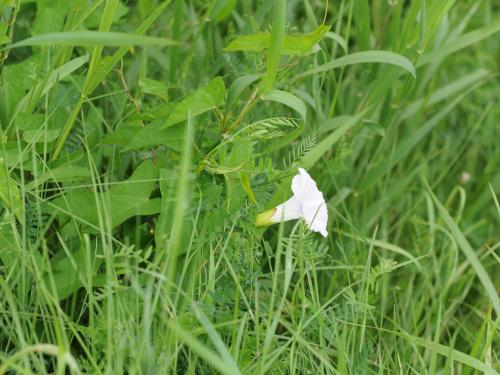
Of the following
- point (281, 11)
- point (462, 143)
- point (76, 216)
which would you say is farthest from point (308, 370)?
point (462, 143)

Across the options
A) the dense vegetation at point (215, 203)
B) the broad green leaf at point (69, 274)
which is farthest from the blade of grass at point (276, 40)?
the broad green leaf at point (69, 274)

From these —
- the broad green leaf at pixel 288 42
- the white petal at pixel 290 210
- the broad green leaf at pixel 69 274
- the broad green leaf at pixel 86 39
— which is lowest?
the broad green leaf at pixel 69 274

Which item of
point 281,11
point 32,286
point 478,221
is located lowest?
point 478,221

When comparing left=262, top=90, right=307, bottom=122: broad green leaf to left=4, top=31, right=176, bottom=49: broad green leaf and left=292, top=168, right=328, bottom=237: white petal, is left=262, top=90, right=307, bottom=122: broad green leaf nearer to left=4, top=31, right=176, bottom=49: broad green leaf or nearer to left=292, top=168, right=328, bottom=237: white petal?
left=292, top=168, right=328, bottom=237: white petal

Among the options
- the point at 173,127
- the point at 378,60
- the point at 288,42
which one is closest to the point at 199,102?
the point at 173,127

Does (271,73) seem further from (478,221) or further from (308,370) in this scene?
(478,221)

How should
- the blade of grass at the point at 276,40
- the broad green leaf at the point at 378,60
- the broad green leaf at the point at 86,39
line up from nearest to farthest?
1. the broad green leaf at the point at 86,39
2. the blade of grass at the point at 276,40
3. the broad green leaf at the point at 378,60

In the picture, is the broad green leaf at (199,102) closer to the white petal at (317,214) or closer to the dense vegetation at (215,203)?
the dense vegetation at (215,203)

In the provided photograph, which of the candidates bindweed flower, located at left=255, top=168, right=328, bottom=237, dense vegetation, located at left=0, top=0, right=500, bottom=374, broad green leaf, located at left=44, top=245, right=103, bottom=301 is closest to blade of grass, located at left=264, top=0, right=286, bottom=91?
Result: dense vegetation, located at left=0, top=0, right=500, bottom=374

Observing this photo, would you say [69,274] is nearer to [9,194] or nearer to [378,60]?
[9,194]
